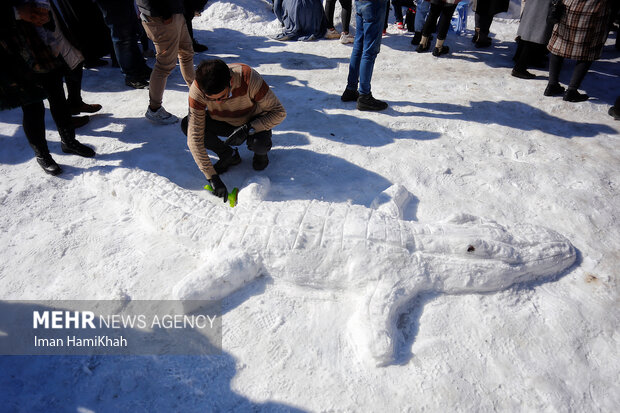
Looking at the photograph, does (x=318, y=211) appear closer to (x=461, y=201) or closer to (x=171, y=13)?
(x=461, y=201)

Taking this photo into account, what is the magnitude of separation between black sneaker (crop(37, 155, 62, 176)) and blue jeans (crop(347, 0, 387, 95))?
3.35 metres

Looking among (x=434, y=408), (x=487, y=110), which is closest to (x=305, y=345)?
(x=434, y=408)

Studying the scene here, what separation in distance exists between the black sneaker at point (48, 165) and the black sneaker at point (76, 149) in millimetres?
262

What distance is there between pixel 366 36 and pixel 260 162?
1.92 metres

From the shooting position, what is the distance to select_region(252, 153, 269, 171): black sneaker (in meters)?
3.38

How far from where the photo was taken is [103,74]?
5.10m

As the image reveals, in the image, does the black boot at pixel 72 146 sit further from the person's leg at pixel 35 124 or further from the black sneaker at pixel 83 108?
the black sneaker at pixel 83 108

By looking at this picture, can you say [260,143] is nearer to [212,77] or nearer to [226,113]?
[226,113]

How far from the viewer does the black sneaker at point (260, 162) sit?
3.38 meters

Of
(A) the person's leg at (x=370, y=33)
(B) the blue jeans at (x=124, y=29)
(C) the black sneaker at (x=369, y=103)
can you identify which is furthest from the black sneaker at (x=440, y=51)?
(B) the blue jeans at (x=124, y=29)

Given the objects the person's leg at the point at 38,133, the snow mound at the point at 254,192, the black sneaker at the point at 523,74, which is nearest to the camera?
the snow mound at the point at 254,192

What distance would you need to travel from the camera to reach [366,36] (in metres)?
3.87

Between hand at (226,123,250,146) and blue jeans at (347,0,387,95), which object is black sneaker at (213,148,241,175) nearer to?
hand at (226,123,250,146)

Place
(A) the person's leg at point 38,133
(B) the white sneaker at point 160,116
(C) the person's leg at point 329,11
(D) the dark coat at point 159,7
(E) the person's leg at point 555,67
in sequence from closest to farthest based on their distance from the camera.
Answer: (A) the person's leg at point 38,133
(D) the dark coat at point 159,7
(B) the white sneaker at point 160,116
(E) the person's leg at point 555,67
(C) the person's leg at point 329,11
